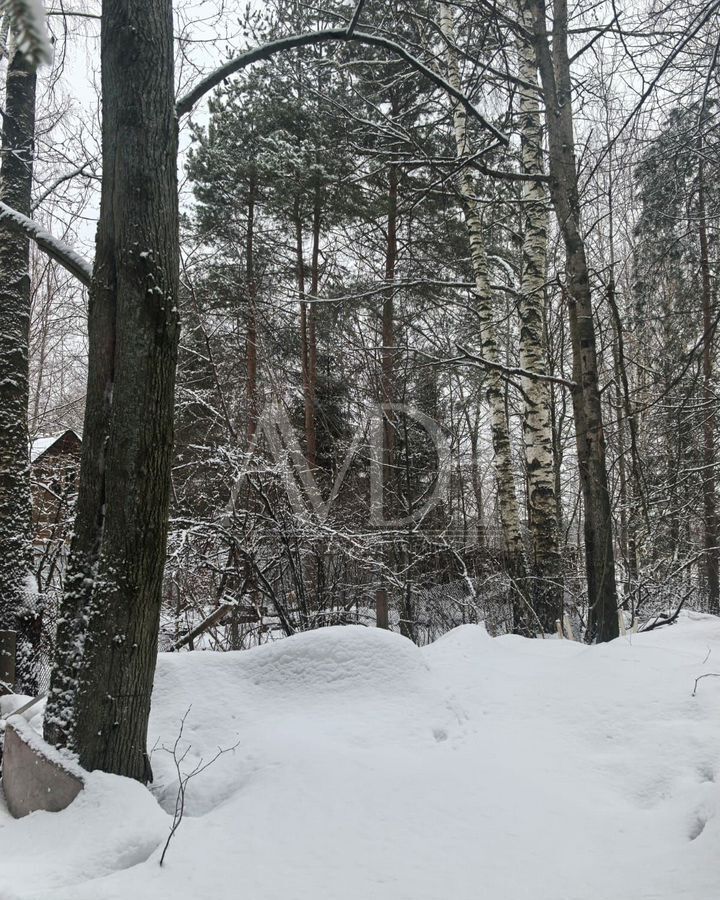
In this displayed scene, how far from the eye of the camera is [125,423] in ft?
8.38

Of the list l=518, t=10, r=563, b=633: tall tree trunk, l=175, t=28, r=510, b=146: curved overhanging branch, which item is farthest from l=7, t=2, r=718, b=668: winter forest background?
l=175, t=28, r=510, b=146: curved overhanging branch

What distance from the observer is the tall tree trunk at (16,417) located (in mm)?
4754

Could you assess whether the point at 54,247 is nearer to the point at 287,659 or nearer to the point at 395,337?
the point at 287,659

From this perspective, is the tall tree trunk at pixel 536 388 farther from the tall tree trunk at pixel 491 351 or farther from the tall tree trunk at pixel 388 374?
the tall tree trunk at pixel 388 374

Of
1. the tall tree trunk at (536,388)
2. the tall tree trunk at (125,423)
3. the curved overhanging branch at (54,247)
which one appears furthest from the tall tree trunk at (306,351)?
the tall tree trunk at (125,423)

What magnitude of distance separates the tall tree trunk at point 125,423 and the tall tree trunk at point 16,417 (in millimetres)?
2597

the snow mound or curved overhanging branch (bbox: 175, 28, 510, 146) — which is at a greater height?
curved overhanging branch (bbox: 175, 28, 510, 146)

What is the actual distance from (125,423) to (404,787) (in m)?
1.88

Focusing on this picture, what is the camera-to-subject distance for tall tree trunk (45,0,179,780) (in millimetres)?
2479

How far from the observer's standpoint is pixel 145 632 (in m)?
2.55

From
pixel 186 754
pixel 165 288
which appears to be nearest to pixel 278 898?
pixel 186 754

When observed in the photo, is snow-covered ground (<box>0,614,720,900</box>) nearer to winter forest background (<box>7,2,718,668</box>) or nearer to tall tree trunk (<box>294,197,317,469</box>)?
winter forest background (<box>7,2,718,668</box>)

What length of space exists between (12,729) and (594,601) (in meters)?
4.02

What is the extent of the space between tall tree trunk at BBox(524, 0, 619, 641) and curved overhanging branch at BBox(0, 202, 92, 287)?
3.65m
